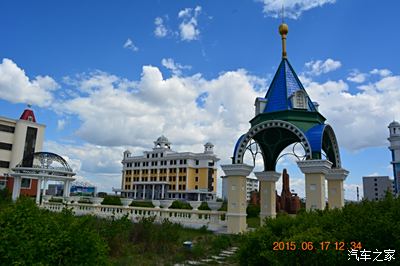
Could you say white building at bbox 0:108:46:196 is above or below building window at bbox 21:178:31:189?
above

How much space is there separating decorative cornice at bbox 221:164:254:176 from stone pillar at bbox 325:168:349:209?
384 cm

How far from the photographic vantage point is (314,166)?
39.2ft

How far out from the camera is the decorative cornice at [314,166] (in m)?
11.8

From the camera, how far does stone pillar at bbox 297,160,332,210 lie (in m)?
11.8

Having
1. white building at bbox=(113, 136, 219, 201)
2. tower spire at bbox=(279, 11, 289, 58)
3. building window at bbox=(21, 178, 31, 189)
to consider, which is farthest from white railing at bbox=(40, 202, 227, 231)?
white building at bbox=(113, 136, 219, 201)

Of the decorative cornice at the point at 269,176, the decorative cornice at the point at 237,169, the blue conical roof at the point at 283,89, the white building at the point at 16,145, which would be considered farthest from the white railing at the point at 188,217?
the white building at the point at 16,145

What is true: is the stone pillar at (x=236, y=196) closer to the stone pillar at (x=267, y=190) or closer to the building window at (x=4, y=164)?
the stone pillar at (x=267, y=190)

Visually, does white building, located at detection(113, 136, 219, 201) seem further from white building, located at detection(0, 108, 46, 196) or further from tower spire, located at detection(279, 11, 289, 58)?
tower spire, located at detection(279, 11, 289, 58)

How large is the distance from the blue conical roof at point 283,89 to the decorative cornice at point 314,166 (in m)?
2.63

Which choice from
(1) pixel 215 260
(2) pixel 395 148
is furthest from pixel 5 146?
(2) pixel 395 148

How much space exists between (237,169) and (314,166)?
306 centimetres

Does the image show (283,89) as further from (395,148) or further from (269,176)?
(395,148)

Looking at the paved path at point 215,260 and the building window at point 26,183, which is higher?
the building window at point 26,183
